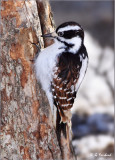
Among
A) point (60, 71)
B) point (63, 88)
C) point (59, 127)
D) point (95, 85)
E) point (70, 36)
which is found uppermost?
point (70, 36)

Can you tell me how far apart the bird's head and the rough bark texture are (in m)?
0.16

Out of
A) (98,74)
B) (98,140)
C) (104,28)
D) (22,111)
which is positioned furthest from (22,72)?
(104,28)

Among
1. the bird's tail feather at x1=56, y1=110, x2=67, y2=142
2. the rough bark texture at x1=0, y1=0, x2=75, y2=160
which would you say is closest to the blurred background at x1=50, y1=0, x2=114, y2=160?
the bird's tail feather at x1=56, y1=110, x2=67, y2=142

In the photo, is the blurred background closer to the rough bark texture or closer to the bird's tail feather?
the bird's tail feather

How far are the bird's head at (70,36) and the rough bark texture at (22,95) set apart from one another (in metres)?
0.16

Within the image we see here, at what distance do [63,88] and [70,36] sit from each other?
472 mm

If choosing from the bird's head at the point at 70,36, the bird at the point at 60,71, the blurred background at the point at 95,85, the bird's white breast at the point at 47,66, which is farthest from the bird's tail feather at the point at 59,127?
the blurred background at the point at 95,85

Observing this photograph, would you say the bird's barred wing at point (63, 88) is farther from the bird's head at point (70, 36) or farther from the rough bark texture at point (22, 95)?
the bird's head at point (70, 36)

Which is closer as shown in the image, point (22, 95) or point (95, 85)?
point (22, 95)

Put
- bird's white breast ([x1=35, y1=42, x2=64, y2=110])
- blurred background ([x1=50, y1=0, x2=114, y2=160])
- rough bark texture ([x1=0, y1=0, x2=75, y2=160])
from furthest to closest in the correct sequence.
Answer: blurred background ([x1=50, y1=0, x2=114, y2=160]) < bird's white breast ([x1=35, y1=42, x2=64, y2=110]) < rough bark texture ([x1=0, y1=0, x2=75, y2=160])

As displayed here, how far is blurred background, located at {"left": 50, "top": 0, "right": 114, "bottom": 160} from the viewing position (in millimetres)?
5473

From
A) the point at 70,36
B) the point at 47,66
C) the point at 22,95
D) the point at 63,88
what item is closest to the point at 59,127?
the point at 63,88

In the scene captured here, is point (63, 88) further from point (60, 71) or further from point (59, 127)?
point (59, 127)

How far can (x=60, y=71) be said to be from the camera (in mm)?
3199
